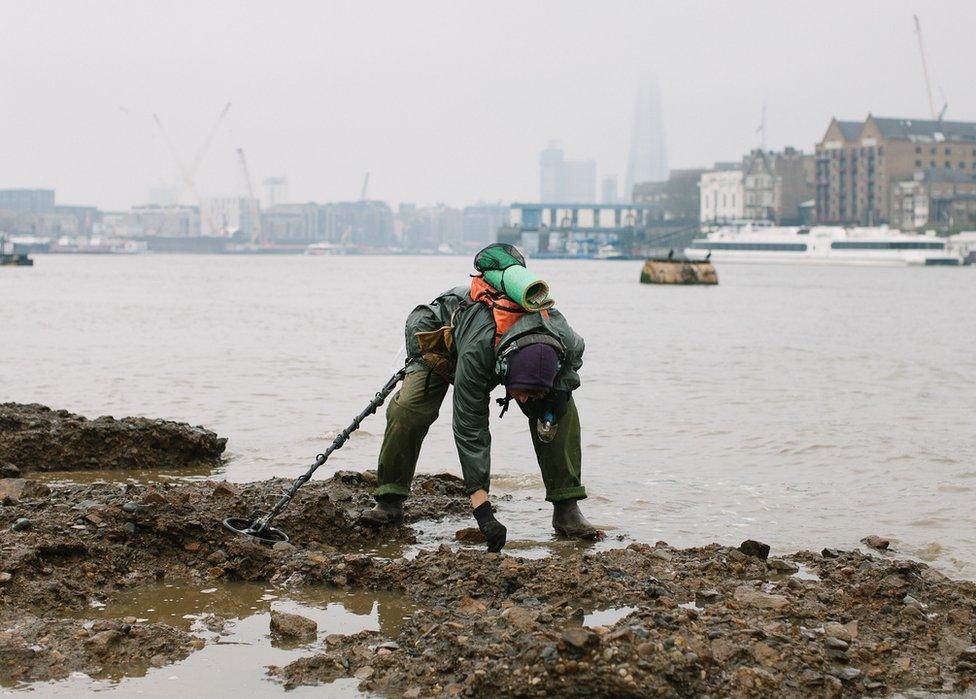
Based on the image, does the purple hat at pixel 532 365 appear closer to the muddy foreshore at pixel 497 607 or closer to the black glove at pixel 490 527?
the black glove at pixel 490 527

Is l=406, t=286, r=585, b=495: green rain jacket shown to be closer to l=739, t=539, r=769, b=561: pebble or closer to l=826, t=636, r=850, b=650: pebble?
l=739, t=539, r=769, b=561: pebble

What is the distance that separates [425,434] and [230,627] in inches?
80.1

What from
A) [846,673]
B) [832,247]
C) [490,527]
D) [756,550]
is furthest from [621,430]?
[832,247]

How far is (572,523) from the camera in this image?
7.72 m

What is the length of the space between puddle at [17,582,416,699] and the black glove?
729mm

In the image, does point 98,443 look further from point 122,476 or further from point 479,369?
point 479,369

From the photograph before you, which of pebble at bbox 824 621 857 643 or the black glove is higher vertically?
the black glove

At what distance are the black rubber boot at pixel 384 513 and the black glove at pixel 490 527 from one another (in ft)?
3.25

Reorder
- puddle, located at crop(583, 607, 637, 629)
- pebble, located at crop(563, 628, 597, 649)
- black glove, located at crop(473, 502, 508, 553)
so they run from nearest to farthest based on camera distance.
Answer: pebble, located at crop(563, 628, 597, 649)
puddle, located at crop(583, 607, 637, 629)
black glove, located at crop(473, 502, 508, 553)

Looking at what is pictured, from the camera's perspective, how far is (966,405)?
18.1 m

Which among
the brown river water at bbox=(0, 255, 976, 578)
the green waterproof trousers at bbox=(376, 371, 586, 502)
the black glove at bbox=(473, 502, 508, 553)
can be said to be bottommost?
the brown river water at bbox=(0, 255, 976, 578)

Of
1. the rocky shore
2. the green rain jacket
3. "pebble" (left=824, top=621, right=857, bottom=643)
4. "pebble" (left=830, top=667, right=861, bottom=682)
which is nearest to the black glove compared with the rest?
the green rain jacket

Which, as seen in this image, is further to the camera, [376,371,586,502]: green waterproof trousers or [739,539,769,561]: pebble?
Result: [376,371,586,502]: green waterproof trousers

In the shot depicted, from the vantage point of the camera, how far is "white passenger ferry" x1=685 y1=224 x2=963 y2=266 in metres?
162
